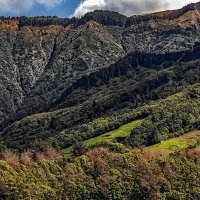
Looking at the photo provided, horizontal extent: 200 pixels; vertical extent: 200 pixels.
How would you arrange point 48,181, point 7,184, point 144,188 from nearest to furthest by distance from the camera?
1. point 7,184
2. point 48,181
3. point 144,188

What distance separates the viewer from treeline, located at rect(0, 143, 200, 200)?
135625mm

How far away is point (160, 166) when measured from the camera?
519 ft

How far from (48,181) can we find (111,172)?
20.7 metres

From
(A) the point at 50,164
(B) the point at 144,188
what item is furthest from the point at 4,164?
(B) the point at 144,188

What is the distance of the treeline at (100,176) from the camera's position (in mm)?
135625

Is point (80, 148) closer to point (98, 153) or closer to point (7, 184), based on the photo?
point (98, 153)

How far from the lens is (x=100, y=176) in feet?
489

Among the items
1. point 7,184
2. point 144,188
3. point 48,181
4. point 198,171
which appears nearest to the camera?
point 7,184

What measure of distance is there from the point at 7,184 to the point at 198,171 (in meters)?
62.9

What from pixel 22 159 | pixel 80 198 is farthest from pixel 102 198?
pixel 22 159

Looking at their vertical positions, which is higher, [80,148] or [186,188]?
[80,148]

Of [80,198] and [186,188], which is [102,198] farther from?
[186,188]

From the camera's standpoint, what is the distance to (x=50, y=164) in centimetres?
14562

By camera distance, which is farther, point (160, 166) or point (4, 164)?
point (160, 166)
